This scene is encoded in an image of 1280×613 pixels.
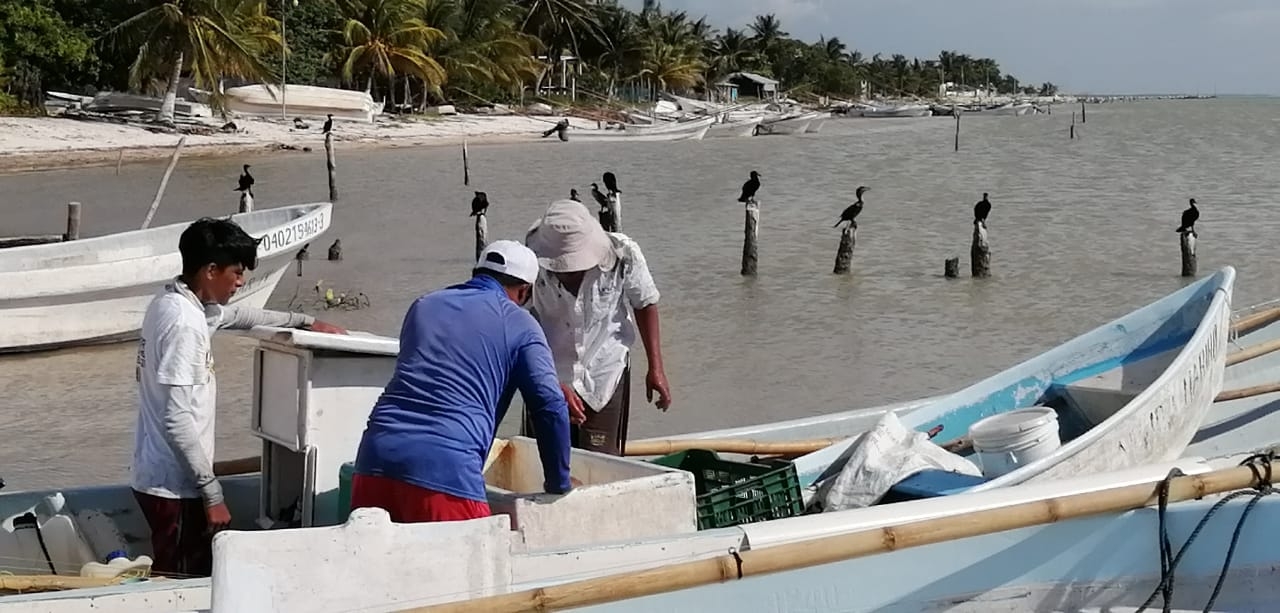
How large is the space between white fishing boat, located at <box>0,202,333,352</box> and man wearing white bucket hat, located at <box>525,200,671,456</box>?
24.6ft

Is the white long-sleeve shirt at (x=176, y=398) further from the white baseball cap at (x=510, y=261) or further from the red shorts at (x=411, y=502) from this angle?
the white baseball cap at (x=510, y=261)

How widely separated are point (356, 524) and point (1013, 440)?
127 inches

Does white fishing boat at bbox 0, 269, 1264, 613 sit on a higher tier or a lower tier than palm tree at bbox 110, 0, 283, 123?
lower

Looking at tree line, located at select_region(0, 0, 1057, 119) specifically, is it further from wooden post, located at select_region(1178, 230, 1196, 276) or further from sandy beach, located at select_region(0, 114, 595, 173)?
wooden post, located at select_region(1178, 230, 1196, 276)

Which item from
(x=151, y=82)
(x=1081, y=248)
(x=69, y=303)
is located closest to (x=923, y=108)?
(x=151, y=82)

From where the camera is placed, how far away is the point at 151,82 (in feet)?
143

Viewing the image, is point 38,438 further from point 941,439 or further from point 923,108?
point 923,108

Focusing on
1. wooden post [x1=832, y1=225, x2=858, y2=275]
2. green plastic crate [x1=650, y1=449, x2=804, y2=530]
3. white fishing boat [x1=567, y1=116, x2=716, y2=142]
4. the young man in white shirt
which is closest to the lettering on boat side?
wooden post [x1=832, y1=225, x2=858, y2=275]

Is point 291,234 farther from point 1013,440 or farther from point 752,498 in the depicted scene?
point 752,498

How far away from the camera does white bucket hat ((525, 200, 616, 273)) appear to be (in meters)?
5.46

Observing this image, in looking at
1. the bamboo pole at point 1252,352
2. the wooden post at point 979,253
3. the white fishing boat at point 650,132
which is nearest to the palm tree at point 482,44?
the white fishing boat at point 650,132

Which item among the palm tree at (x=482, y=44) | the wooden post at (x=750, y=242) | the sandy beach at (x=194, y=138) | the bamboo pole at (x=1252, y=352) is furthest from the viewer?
the palm tree at (x=482, y=44)

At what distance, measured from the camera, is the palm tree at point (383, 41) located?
5488 cm

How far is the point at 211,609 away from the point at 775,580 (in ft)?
5.93
